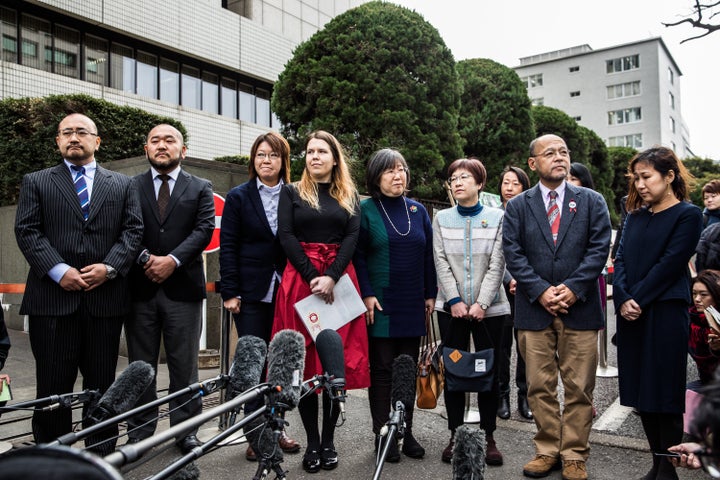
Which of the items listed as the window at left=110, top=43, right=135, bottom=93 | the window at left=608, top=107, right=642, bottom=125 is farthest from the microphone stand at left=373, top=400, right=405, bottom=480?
the window at left=608, top=107, right=642, bottom=125

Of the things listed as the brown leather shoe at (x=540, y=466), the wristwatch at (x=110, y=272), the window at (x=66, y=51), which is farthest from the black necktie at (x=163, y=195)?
the window at (x=66, y=51)

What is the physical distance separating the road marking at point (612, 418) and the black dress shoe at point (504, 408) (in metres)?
0.74

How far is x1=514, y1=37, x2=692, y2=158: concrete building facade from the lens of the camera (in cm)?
5591

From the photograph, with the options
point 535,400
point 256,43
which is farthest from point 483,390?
point 256,43

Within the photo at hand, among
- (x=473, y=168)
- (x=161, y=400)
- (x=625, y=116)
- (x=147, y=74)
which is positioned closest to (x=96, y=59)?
(x=147, y=74)

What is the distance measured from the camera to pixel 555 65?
63.1 metres

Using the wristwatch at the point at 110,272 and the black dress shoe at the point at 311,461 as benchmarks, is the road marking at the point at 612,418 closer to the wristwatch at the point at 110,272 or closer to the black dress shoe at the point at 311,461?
the black dress shoe at the point at 311,461

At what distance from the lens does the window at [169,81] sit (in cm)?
1962

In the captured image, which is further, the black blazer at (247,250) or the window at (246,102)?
the window at (246,102)

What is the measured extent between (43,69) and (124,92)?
7.73ft

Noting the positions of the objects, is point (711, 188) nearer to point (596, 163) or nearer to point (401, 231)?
point (401, 231)

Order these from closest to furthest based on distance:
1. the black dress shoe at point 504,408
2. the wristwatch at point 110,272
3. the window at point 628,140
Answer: the wristwatch at point 110,272
the black dress shoe at point 504,408
the window at point 628,140

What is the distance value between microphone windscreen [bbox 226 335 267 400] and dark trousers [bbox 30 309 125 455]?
5.57 ft

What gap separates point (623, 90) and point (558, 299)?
2469 inches
